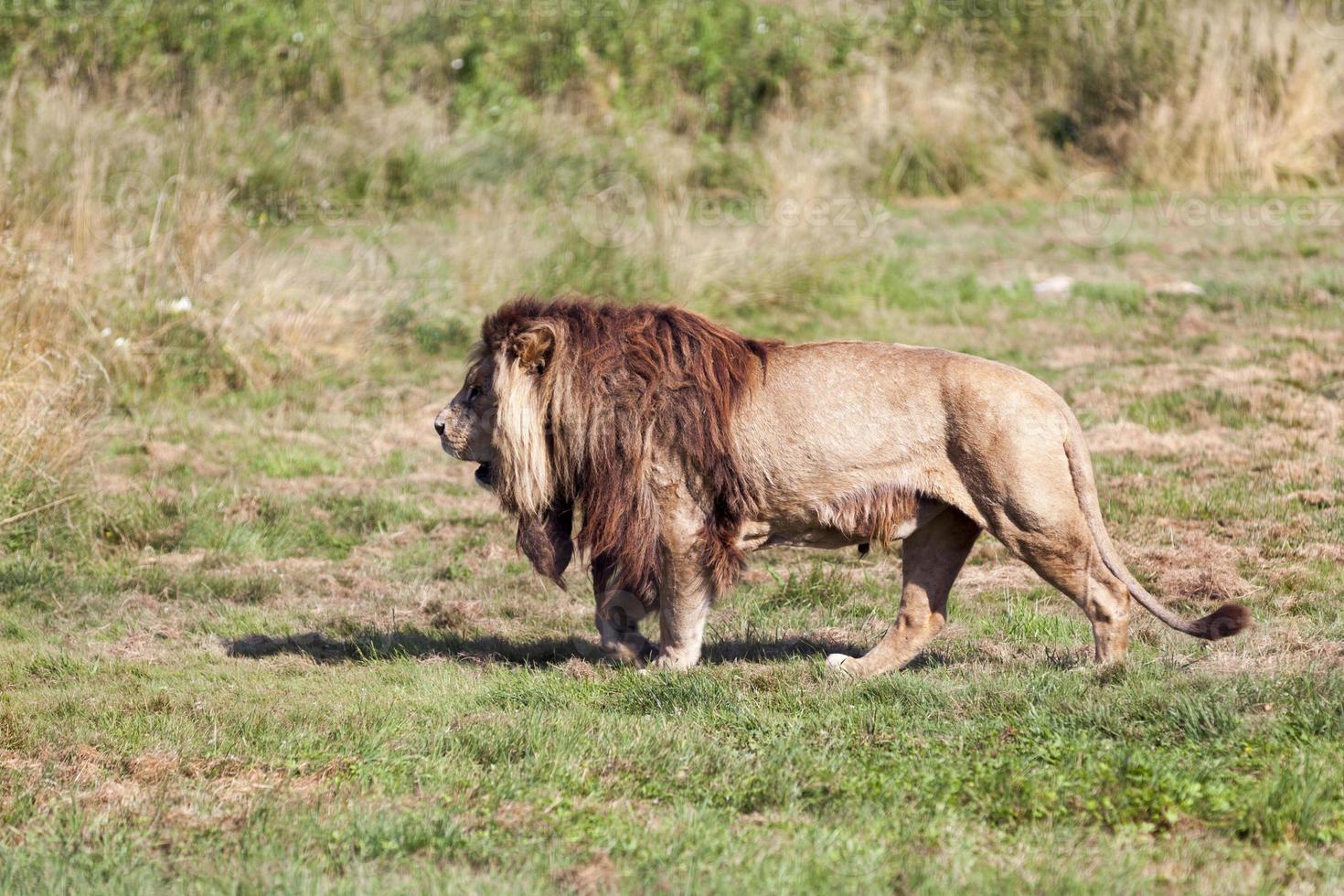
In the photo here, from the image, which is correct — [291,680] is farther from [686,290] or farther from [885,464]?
[686,290]

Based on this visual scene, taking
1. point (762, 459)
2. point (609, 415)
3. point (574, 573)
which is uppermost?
point (609, 415)

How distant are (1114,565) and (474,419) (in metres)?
2.65

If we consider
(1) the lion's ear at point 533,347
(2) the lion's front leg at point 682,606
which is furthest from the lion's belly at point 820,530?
(1) the lion's ear at point 533,347

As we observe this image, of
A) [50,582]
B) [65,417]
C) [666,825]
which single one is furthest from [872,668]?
[65,417]

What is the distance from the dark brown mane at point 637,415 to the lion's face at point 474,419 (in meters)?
0.16

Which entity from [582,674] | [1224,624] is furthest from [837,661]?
[1224,624]

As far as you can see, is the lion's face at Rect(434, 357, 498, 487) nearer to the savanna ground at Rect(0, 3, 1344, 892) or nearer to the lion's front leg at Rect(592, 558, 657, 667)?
the lion's front leg at Rect(592, 558, 657, 667)

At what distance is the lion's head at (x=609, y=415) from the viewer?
609 cm

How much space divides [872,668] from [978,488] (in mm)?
936

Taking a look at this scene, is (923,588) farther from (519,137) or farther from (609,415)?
(519,137)

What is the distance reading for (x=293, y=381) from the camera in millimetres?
12133

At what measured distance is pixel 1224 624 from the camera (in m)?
5.93

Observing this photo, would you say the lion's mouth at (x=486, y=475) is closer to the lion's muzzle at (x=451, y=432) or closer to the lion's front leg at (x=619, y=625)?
the lion's muzzle at (x=451, y=432)

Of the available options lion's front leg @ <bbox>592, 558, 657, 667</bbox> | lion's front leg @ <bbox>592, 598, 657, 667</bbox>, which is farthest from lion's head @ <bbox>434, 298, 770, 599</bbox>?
lion's front leg @ <bbox>592, 598, 657, 667</bbox>
